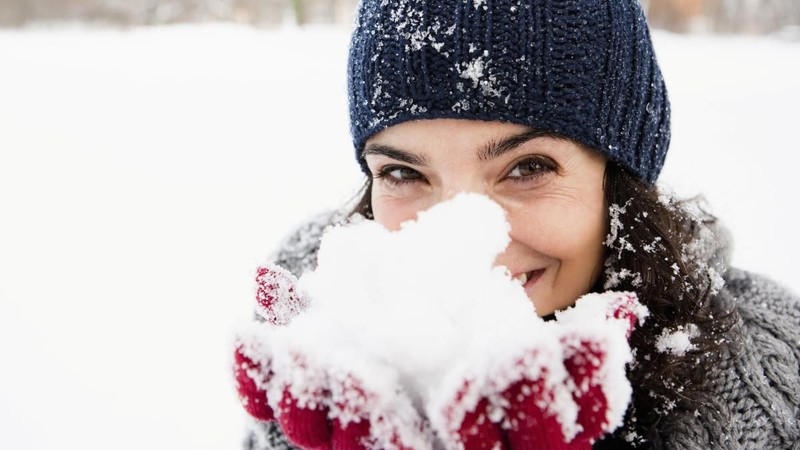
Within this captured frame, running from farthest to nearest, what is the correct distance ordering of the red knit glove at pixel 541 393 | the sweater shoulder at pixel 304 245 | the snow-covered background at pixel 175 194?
the snow-covered background at pixel 175 194 < the sweater shoulder at pixel 304 245 < the red knit glove at pixel 541 393

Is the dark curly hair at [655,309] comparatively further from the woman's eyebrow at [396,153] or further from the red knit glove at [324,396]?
the red knit glove at [324,396]

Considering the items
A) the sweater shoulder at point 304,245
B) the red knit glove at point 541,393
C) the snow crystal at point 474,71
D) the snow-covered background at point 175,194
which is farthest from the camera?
the snow-covered background at point 175,194

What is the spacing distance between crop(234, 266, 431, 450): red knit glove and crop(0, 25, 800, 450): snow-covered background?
1.27m

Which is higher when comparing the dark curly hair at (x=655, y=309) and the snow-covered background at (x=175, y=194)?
the dark curly hair at (x=655, y=309)

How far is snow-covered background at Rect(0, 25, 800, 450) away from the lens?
3307mm

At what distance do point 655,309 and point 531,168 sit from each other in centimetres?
49

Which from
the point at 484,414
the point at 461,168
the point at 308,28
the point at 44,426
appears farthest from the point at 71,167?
the point at 308,28

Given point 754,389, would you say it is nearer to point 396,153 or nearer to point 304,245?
point 396,153

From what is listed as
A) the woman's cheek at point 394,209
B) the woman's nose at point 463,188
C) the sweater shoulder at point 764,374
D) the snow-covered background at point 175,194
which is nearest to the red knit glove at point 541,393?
the woman's nose at point 463,188

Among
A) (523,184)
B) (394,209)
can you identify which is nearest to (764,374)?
(523,184)

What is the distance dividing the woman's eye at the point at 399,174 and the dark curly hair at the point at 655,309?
1.52 feet

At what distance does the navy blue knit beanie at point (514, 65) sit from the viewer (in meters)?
1.32

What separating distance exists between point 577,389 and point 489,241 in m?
0.30

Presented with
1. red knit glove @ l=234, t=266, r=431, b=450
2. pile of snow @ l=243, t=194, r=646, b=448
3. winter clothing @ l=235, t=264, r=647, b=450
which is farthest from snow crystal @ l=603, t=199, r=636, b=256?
red knit glove @ l=234, t=266, r=431, b=450
